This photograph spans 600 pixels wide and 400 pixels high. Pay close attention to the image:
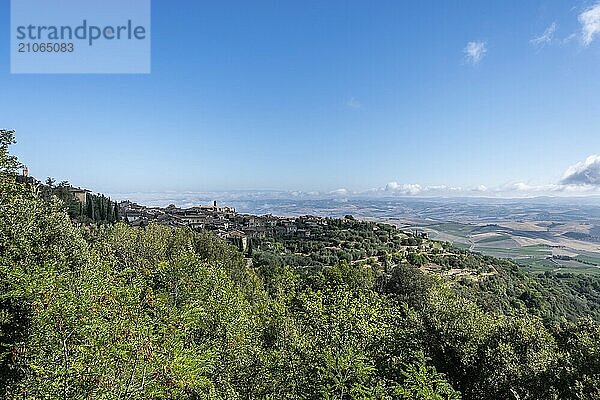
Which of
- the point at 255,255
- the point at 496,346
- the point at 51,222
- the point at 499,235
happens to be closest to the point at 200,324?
the point at 51,222

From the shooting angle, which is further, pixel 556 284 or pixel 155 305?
pixel 556 284

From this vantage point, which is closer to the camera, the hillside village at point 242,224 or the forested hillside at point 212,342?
the forested hillside at point 212,342

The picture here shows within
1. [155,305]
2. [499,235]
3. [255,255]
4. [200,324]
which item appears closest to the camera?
[155,305]

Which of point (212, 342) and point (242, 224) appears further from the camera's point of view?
point (242, 224)

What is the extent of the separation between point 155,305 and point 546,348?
48.4 ft

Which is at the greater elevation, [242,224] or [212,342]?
[212,342]

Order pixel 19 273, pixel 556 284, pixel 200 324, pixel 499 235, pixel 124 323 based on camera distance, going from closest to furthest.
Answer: pixel 124 323 → pixel 19 273 → pixel 200 324 → pixel 556 284 → pixel 499 235

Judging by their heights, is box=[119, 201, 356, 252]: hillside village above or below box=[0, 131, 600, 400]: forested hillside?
below

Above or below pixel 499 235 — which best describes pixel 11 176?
above

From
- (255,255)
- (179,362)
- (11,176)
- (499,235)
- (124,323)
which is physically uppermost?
(11,176)

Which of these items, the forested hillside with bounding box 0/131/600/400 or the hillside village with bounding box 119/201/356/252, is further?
the hillside village with bounding box 119/201/356/252

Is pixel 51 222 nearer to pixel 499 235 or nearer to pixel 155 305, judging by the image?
pixel 155 305

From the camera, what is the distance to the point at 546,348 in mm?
14227

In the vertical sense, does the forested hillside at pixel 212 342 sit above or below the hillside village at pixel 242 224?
above
